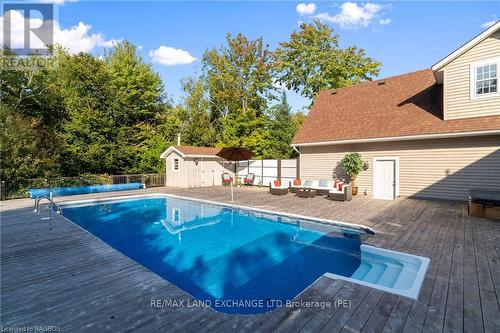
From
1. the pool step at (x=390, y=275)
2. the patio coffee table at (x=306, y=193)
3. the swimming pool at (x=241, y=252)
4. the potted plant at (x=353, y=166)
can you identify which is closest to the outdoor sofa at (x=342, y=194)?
the patio coffee table at (x=306, y=193)

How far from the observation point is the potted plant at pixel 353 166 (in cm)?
1312

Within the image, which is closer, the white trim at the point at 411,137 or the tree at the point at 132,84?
the white trim at the point at 411,137

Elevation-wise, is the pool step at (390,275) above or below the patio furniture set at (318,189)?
below

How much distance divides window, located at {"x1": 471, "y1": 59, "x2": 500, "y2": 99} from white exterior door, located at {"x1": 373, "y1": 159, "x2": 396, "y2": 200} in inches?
164

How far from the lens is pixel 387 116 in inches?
533

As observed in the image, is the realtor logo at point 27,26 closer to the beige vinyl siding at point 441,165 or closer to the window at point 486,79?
the beige vinyl siding at point 441,165

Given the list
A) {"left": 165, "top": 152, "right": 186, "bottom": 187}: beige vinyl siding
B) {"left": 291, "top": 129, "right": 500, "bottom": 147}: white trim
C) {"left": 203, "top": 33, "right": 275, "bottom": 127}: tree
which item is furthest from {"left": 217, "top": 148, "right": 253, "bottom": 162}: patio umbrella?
{"left": 203, "top": 33, "right": 275, "bottom": 127}: tree

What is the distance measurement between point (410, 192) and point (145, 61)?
27.8 meters

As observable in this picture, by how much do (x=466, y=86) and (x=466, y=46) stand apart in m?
1.57

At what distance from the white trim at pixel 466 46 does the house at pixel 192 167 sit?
12784 mm

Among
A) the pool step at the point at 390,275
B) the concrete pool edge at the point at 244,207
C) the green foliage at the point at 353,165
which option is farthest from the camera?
the green foliage at the point at 353,165

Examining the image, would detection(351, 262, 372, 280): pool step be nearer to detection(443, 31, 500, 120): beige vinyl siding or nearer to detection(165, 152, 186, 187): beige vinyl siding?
detection(443, 31, 500, 120): beige vinyl siding

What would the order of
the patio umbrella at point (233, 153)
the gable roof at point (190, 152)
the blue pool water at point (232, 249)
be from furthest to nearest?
1. the gable roof at point (190, 152)
2. the patio umbrella at point (233, 153)
3. the blue pool water at point (232, 249)

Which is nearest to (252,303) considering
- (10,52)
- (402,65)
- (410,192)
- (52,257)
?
(52,257)
